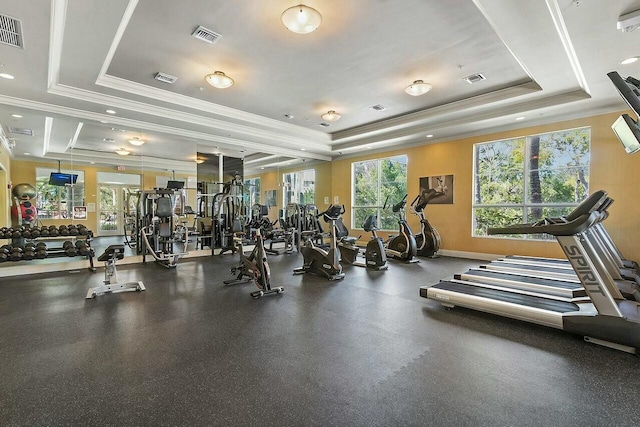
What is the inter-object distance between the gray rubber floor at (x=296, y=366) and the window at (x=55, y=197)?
2.72 metres

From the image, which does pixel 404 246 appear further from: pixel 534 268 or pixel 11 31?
pixel 11 31

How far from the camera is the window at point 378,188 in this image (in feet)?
28.4

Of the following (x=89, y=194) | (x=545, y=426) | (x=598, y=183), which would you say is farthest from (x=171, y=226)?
(x=598, y=183)

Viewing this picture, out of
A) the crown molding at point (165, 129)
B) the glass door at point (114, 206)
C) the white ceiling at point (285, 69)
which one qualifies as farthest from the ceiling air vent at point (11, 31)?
the glass door at point (114, 206)

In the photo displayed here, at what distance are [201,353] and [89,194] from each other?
6.00 metres

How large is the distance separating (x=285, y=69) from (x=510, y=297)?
14.3 feet

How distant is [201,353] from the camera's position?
2.41 meters

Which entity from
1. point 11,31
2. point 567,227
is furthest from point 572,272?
point 11,31

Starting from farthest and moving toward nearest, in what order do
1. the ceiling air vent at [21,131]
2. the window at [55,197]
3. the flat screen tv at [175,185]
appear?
the flat screen tv at [175,185] → the ceiling air vent at [21,131] → the window at [55,197]

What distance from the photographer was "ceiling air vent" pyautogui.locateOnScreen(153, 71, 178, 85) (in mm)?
4617

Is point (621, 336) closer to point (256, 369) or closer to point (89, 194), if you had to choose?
point (256, 369)

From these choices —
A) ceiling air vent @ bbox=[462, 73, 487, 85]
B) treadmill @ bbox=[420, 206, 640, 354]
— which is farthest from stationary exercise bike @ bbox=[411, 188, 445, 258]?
treadmill @ bbox=[420, 206, 640, 354]

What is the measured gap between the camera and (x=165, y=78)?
15.5 feet

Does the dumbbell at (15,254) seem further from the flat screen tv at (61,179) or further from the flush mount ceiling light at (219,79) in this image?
the flush mount ceiling light at (219,79)
